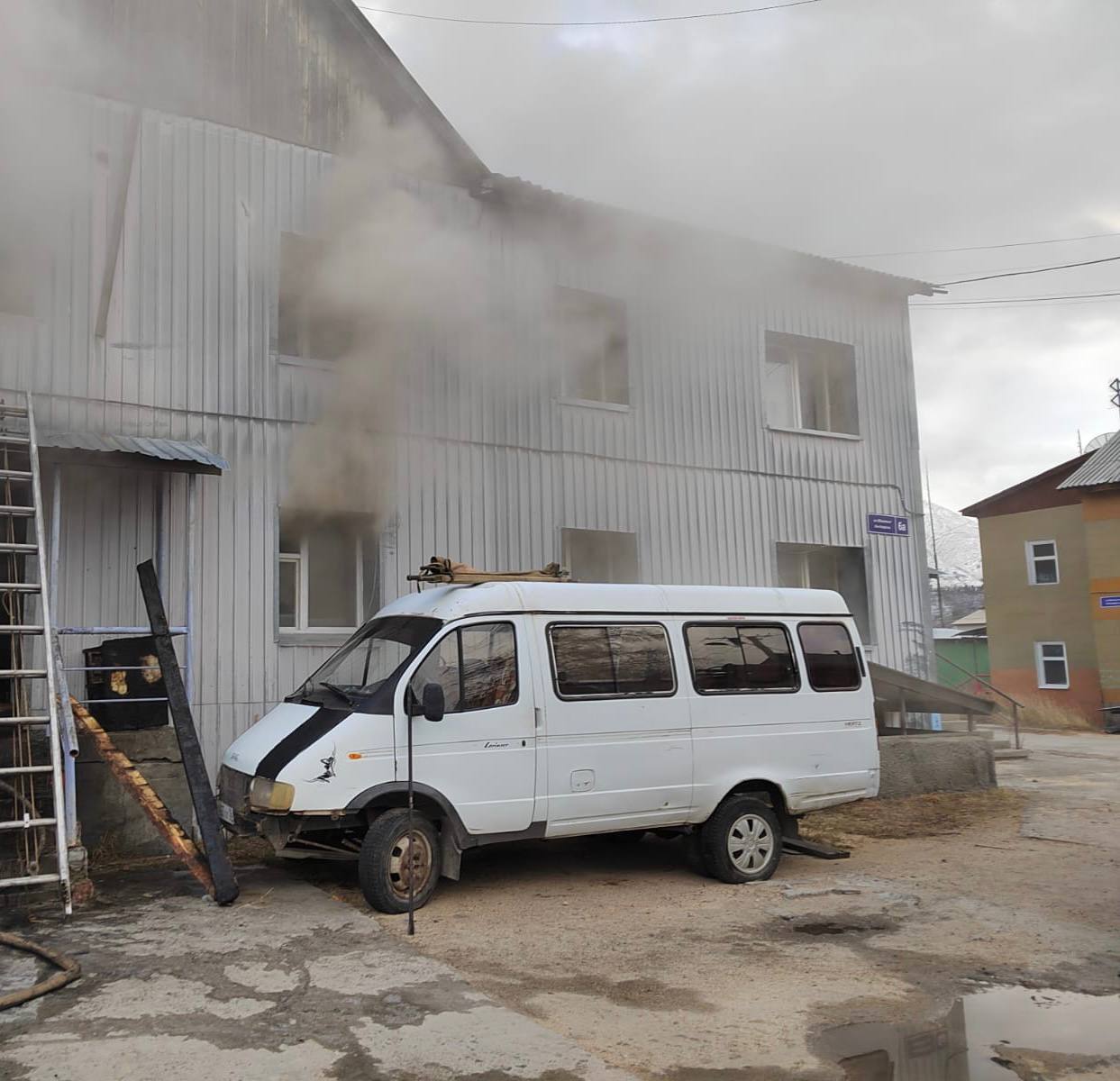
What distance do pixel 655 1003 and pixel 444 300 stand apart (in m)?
7.26

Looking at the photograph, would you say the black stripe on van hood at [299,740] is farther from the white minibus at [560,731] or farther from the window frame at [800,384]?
the window frame at [800,384]

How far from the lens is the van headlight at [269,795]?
5.89m

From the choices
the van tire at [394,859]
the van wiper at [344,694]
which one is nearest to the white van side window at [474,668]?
the van wiper at [344,694]

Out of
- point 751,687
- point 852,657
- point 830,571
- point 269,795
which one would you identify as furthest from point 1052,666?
point 269,795

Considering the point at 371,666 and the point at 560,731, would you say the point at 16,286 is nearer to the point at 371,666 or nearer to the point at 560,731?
the point at 371,666

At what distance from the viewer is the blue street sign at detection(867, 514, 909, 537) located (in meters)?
13.1

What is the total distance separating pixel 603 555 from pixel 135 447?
533 cm

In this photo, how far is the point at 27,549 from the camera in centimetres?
670

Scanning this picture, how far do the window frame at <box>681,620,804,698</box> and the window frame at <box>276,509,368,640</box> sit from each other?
349 cm

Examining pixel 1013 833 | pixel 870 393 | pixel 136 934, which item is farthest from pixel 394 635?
pixel 870 393

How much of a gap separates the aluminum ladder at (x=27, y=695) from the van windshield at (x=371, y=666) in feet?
5.30

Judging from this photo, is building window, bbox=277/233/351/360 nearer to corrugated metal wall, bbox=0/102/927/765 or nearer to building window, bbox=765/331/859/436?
corrugated metal wall, bbox=0/102/927/765

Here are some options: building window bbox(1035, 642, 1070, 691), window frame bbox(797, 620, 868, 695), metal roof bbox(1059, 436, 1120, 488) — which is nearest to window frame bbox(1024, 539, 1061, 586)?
building window bbox(1035, 642, 1070, 691)

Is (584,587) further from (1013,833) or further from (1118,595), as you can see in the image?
(1118,595)
